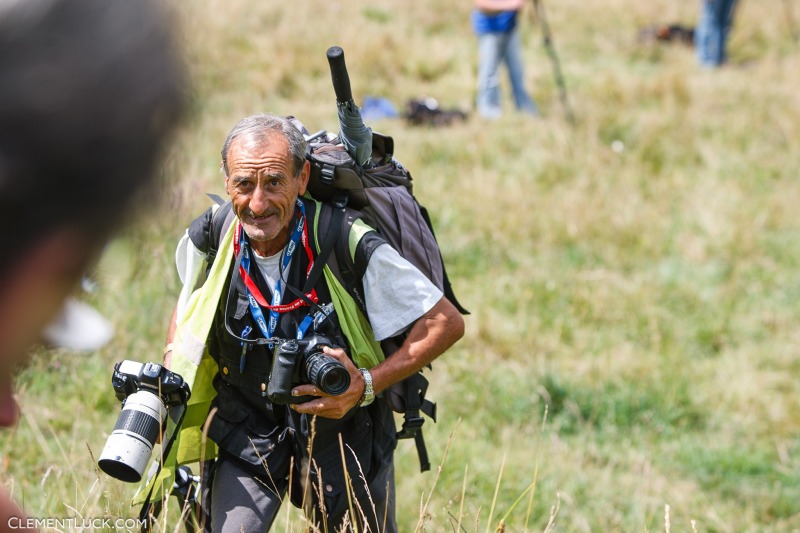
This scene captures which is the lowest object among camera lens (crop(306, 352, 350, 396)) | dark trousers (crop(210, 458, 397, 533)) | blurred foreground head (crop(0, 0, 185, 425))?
dark trousers (crop(210, 458, 397, 533))

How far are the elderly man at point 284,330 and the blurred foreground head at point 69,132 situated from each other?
213cm

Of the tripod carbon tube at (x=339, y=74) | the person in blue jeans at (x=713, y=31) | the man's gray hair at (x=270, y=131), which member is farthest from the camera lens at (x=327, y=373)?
the person in blue jeans at (x=713, y=31)

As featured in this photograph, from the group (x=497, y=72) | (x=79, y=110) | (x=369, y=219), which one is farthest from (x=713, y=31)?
(x=79, y=110)

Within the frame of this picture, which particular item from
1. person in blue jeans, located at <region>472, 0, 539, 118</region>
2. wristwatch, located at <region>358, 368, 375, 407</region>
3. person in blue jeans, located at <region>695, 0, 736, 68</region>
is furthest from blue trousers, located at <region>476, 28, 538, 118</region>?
wristwatch, located at <region>358, 368, 375, 407</region>

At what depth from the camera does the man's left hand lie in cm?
297

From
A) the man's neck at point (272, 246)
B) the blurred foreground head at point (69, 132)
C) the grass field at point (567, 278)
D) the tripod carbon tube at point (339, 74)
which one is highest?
the blurred foreground head at point (69, 132)

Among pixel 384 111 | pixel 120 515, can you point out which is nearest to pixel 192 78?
pixel 120 515

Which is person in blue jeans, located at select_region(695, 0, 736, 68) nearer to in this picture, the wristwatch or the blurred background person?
the wristwatch

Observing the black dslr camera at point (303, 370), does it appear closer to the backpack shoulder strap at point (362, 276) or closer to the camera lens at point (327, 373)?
the camera lens at point (327, 373)

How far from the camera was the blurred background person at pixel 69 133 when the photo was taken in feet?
2.45

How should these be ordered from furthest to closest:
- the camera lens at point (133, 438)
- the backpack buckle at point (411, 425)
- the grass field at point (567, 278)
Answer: the grass field at point (567, 278) < the backpack buckle at point (411, 425) < the camera lens at point (133, 438)

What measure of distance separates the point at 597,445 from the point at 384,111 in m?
5.68

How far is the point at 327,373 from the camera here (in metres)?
2.89

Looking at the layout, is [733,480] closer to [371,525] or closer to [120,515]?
[371,525]
